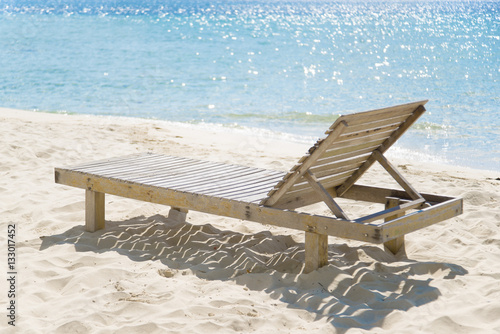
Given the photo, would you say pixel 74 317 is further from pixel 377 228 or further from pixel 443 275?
pixel 443 275

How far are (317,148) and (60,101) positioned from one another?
489 inches

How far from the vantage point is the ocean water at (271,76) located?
1216 cm

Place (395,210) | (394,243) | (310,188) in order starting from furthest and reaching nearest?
(394,243) → (310,188) → (395,210)

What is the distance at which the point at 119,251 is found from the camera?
4387mm

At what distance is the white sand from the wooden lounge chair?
12.0 inches

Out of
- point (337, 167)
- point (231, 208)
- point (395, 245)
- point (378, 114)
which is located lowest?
point (395, 245)

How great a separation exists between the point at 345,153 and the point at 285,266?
0.86 meters

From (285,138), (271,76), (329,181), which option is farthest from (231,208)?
(271,76)

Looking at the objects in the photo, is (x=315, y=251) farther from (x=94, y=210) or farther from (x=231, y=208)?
(x=94, y=210)

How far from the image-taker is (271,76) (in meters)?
18.8

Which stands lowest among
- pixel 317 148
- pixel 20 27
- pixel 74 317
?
pixel 74 317

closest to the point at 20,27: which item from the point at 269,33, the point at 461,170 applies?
the point at 269,33

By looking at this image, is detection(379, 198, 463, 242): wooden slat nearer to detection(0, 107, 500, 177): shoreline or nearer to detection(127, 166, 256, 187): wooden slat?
detection(127, 166, 256, 187): wooden slat

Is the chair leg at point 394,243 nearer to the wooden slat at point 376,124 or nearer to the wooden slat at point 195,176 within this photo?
the wooden slat at point 376,124
